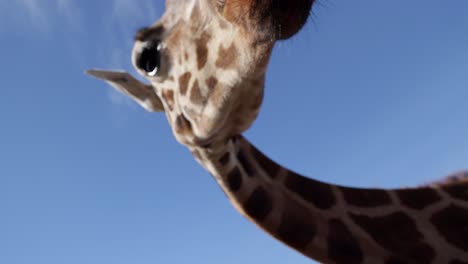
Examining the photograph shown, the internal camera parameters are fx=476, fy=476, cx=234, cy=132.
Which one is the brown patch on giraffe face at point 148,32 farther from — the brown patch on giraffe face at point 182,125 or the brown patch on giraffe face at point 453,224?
the brown patch on giraffe face at point 453,224

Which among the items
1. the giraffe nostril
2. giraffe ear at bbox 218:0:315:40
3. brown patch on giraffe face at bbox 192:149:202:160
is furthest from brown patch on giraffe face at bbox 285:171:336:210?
giraffe ear at bbox 218:0:315:40

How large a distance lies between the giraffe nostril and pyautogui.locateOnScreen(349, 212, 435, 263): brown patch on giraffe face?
1.76 m

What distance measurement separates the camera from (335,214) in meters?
3.47

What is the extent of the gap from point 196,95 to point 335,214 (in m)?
1.40

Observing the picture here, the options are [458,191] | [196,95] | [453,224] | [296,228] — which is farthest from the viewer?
A: [458,191]

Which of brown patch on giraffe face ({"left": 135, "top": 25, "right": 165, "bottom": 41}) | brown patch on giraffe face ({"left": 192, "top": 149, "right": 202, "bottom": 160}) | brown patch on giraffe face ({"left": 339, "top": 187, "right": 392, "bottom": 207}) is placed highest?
brown patch on giraffe face ({"left": 135, "top": 25, "right": 165, "bottom": 41})

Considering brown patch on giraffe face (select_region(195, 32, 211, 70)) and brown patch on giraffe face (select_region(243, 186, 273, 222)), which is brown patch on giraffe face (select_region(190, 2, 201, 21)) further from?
brown patch on giraffe face (select_region(243, 186, 273, 222))

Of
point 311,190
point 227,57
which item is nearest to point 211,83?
point 227,57

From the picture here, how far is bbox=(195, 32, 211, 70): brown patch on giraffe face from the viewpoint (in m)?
2.71

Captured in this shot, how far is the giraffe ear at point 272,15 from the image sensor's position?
6.30 feet

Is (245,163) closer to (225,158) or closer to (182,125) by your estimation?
(225,158)

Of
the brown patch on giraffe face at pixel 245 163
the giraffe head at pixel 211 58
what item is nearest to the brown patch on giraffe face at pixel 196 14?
the giraffe head at pixel 211 58

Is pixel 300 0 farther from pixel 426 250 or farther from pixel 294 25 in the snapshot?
pixel 426 250

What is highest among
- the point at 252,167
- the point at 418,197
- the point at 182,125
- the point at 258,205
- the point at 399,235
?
the point at 182,125
